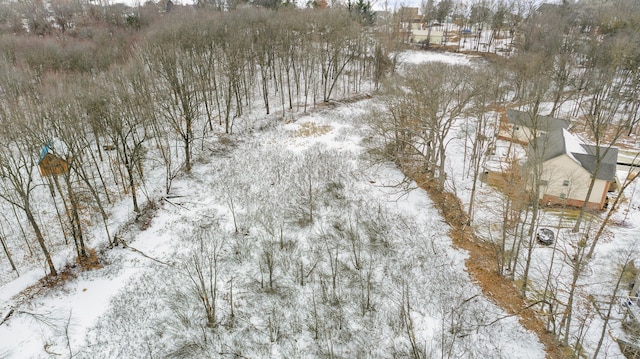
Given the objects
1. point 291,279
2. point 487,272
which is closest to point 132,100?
point 291,279

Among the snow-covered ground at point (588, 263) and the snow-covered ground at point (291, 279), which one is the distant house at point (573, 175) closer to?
the snow-covered ground at point (588, 263)

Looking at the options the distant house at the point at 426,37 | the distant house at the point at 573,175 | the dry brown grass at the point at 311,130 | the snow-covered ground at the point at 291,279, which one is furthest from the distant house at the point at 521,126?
the distant house at the point at 426,37

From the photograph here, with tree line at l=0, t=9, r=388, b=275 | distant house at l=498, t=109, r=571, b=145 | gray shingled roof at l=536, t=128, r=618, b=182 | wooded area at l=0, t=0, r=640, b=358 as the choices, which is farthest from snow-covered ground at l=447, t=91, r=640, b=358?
tree line at l=0, t=9, r=388, b=275

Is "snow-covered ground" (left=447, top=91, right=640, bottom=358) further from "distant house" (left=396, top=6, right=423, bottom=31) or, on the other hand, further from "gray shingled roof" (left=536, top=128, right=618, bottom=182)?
"distant house" (left=396, top=6, right=423, bottom=31)

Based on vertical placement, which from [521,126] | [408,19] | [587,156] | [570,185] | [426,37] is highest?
[408,19]

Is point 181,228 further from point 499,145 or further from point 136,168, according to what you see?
point 499,145

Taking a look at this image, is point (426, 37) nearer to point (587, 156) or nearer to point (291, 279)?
point (587, 156)
